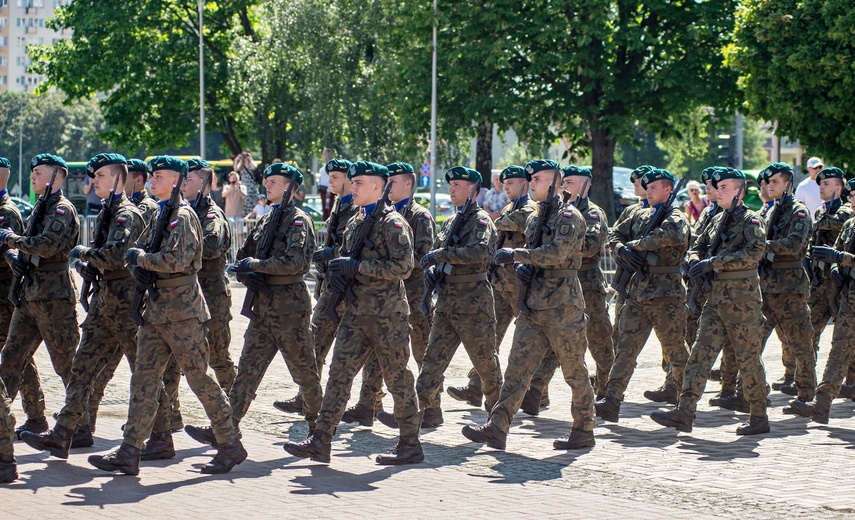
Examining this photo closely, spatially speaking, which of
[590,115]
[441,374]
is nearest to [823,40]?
[590,115]

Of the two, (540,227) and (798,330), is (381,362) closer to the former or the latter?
(540,227)

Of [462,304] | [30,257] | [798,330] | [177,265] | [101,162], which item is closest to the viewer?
[177,265]

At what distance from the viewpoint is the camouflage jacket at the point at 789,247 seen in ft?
36.0

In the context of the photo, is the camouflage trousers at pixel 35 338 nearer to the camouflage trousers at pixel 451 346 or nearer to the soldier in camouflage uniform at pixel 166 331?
the soldier in camouflage uniform at pixel 166 331

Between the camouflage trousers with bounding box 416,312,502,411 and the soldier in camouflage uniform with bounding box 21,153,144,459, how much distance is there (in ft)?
7.54

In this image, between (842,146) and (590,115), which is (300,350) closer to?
(842,146)

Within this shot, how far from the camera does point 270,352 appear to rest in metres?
9.29

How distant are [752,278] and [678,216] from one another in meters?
0.80

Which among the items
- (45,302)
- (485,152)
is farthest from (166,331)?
(485,152)

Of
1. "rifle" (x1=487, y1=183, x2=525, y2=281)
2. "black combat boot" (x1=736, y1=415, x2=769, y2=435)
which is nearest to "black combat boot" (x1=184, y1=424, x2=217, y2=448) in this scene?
"rifle" (x1=487, y1=183, x2=525, y2=281)

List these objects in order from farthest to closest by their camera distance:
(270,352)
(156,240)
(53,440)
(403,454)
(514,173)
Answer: (514,173)
(270,352)
(403,454)
(53,440)
(156,240)

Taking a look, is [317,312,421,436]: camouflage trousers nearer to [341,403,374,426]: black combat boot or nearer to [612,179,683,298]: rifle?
[341,403,374,426]: black combat boot

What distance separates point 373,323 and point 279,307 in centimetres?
83

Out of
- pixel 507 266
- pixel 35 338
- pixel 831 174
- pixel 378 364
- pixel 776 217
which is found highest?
pixel 831 174
